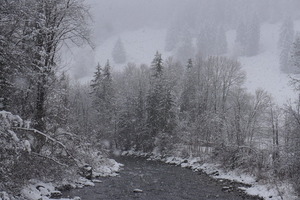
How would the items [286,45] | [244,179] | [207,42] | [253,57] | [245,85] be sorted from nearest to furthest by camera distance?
[244,179] < [245,85] < [286,45] < [253,57] < [207,42]

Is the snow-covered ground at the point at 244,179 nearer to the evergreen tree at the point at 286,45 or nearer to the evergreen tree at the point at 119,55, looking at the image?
the evergreen tree at the point at 286,45

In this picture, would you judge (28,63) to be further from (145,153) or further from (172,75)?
(172,75)

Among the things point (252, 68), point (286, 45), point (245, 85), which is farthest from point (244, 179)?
point (286, 45)

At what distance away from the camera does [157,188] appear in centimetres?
2067

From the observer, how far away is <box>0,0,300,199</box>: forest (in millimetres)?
7520

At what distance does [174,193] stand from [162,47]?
11196 centimetres

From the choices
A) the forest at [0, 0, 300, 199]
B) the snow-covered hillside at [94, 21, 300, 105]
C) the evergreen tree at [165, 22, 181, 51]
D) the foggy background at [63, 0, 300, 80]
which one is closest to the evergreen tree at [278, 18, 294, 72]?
the forest at [0, 0, 300, 199]

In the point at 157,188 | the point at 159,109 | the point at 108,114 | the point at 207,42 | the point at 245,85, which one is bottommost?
the point at 157,188

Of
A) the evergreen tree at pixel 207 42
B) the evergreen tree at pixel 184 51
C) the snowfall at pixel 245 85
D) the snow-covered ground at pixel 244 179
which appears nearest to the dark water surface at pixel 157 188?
the snow-covered ground at pixel 244 179

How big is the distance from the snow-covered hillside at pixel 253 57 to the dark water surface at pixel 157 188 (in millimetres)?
28713

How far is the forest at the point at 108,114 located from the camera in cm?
752

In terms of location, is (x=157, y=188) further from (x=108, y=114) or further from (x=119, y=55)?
(x=119, y=55)

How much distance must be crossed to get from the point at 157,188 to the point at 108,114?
1236 inches

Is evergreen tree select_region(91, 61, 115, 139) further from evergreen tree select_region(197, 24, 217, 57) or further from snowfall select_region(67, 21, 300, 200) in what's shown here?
evergreen tree select_region(197, 24, 217, 57)
